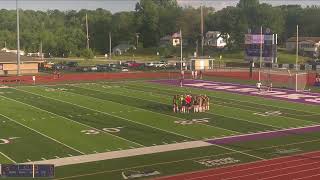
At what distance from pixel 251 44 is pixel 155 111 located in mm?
22028

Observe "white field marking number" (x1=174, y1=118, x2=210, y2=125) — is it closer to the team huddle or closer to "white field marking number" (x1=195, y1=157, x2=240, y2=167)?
the team huddle

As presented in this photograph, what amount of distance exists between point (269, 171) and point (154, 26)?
11491 centimetres

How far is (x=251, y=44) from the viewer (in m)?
51.4

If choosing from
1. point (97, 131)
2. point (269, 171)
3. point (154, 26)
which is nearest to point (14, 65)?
point (97, 131)

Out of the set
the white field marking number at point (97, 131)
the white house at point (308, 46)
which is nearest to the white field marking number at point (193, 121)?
the white field marking number at point (97, 131)

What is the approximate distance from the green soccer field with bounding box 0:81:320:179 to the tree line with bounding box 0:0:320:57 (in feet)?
248

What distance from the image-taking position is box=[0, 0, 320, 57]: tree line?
374 feet

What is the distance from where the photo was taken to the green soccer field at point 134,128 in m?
19.9

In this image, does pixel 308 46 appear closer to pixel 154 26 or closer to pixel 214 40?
pixel 214 40

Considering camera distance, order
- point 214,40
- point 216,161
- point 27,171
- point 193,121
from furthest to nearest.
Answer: point 214,40 < point 193,121 < point 216,161 < point 27,171

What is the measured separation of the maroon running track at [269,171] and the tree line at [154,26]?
91920mm

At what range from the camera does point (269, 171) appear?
18.1 m

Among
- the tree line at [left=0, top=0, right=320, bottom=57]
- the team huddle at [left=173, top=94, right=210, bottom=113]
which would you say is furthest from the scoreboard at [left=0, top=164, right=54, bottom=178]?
the tree line at [left=0, top=0, right=320, bottom=57]

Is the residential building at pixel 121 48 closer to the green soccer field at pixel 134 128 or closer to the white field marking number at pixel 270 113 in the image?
the green soccer field at pixel 134 128
